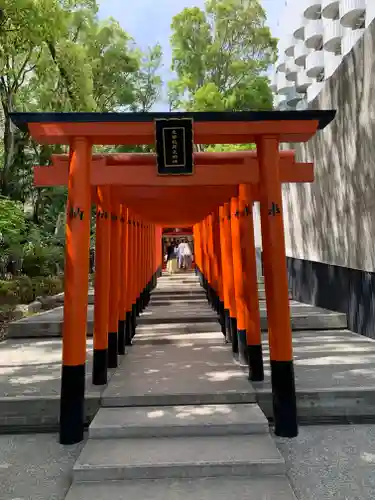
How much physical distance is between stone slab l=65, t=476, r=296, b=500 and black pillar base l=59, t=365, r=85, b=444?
0.88 meters

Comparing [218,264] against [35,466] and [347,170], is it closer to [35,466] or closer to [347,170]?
[347,170]

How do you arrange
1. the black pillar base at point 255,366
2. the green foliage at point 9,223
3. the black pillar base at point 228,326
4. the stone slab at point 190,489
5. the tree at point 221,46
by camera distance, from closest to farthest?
the stone slab at point 190,489 < the black pillar base at point 255,366 < the black pillar base at point 228,326 < the green foliage at point 9,223 < the tree at point 221,46

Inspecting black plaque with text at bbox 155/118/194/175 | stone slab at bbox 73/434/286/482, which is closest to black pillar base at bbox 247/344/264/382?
stone slab at bbox 73/434/286/482

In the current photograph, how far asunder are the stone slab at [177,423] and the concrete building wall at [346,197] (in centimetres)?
443

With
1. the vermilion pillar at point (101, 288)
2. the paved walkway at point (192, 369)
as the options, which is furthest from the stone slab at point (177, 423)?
the vermilion pillar at point (101, 288)

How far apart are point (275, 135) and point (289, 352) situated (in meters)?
2.20

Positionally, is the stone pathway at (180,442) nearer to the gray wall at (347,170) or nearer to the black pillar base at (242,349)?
the black pillar base at (242,349)

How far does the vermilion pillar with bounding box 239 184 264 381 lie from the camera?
16.7ft

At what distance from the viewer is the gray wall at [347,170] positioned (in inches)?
286

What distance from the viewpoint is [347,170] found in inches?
323

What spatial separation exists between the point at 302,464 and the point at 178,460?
41.6 inches

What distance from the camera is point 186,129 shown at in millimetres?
4191

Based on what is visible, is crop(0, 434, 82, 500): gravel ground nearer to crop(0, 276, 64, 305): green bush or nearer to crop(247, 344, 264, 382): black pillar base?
crop(247, 344, 264, 382): black pillar base

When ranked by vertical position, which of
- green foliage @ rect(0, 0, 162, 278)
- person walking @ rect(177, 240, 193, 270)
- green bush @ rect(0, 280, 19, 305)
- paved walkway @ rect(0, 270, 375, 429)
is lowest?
paved walkway @ rect(0, 270, 375, 429)
